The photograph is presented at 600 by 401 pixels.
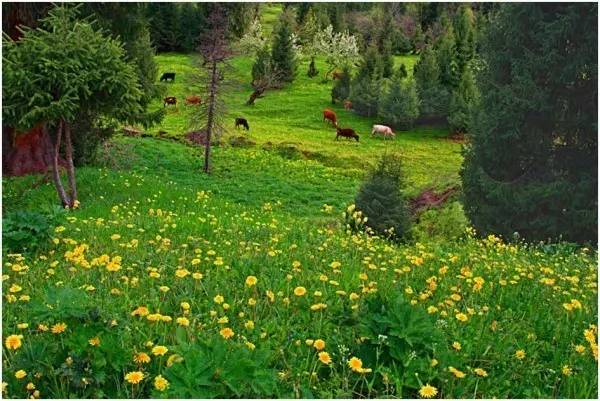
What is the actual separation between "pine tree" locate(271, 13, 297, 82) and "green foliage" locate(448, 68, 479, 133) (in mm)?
17637

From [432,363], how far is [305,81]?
203 feet

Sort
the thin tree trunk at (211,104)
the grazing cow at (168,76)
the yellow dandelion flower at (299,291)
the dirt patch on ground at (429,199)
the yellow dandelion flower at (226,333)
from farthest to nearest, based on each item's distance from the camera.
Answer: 1. the grazing cow at (168,76)
2. the thin tree trunk at (211,104)
3. the dirt patch on ground at (429,199)
4. the yellow dandelion flower at (299,291)
5. the yellow dandelion flower at (226,333)

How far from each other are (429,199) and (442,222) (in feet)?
16.1

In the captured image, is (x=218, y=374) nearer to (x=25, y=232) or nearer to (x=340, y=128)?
(x=25, y=232)

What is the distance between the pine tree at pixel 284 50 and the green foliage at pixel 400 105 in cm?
1357

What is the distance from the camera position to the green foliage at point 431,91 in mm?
46906

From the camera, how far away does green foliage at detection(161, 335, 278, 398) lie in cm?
295

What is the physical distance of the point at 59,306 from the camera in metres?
3.51

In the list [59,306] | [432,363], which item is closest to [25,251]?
[59,306]

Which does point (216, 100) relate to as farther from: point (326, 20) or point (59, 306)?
point (326, 20)

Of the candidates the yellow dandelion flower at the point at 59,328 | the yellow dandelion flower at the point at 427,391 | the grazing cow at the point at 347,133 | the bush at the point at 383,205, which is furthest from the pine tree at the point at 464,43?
the yellow dandelion flower at the point at 59,328

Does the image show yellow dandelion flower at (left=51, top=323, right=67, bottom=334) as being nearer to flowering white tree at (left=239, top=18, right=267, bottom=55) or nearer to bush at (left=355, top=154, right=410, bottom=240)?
bush at (left=355, top=154, right=410, bottom=240)

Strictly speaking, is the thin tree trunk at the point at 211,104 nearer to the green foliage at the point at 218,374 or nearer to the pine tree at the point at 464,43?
the green foliage at the point at 218,374

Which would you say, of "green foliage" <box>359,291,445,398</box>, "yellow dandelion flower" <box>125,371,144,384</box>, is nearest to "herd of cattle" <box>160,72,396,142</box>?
"green foliage" <box>359,291,445,398</box>
